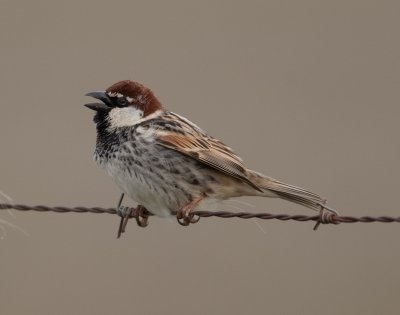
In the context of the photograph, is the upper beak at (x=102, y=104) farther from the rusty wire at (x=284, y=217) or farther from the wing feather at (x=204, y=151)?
the rusty wire at (x=284, y=217)

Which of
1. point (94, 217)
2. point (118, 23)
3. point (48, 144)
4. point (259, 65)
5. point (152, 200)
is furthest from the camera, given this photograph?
point (118, 23)

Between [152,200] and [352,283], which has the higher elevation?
[152,200]

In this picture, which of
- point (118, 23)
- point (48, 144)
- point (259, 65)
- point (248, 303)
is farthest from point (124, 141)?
point (118, 23)

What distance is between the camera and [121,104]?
644 centimetres

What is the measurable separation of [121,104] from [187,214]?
77 centimetres

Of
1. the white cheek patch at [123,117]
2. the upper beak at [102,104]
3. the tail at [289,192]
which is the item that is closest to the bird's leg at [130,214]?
the white cheek patch at [123,117]

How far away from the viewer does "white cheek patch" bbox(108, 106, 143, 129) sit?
6392 millimetres

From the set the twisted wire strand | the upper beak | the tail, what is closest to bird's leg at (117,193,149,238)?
the twisted wire strand

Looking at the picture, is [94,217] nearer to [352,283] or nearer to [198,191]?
[352,283]

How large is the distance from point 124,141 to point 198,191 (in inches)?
19.9

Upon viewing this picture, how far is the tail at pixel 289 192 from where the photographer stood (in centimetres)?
604

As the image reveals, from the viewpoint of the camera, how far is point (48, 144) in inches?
455

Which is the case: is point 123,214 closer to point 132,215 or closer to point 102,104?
point 132,215

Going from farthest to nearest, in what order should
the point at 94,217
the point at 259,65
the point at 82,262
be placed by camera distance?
the point at 259,65 < the point at 94,217 < the point at 82,262
